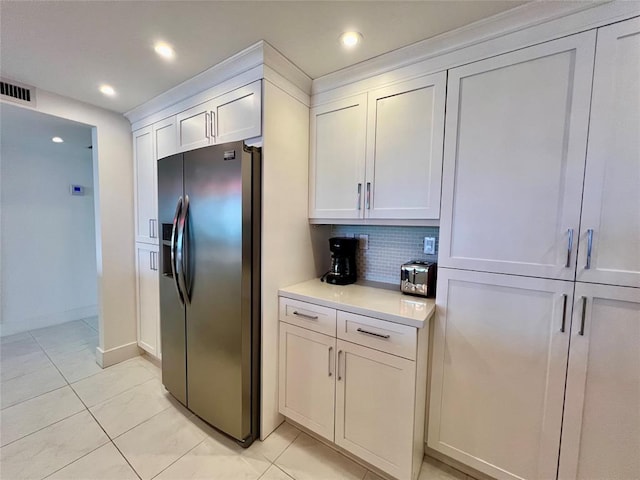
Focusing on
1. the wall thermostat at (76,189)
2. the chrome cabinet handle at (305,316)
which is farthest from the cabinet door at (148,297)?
the wall thermostat at (76,189)

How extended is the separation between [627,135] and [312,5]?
1.43 meters

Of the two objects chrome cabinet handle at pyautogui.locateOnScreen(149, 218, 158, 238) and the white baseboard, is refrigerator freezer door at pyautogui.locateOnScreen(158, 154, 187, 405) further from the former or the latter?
the white baseboard

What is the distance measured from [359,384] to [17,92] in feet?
10.3

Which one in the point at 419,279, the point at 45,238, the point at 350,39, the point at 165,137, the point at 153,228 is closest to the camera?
the point at 350,39

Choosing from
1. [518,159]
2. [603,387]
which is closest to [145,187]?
[518,159]

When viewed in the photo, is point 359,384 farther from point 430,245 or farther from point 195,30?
point 195,30

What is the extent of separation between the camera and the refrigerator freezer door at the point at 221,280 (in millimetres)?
1494

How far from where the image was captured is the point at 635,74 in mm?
1012

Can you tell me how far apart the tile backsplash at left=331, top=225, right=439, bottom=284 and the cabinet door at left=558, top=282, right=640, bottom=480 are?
81 centimetres

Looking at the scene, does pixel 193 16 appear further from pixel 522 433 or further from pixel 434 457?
pixel 434 457

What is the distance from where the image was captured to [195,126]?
196cm

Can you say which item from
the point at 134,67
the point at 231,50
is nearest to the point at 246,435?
the point at 231,50

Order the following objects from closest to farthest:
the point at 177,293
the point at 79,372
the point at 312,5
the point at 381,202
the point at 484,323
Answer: the point at 312,5 < the point at 484,323 < the point at 381,202 < the point at 177,293 < the point at 79,372

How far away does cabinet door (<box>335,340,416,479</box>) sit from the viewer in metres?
1.30
